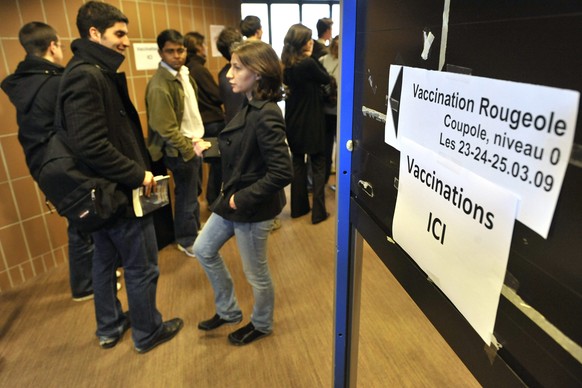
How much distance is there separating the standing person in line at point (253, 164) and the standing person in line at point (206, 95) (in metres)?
1.29

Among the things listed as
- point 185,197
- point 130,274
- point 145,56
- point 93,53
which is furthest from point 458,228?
point 145,56

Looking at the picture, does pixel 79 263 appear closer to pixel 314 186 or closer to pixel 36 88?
pixel 36 88

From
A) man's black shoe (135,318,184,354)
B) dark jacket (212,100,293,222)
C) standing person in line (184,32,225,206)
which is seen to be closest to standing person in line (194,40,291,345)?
dark jacket (212,100,293,222)

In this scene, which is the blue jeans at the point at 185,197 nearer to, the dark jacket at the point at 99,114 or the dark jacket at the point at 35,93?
the dark jacket at the point at 35,93

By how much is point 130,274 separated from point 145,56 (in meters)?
2.05

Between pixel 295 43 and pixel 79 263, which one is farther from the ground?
pixel 295 43

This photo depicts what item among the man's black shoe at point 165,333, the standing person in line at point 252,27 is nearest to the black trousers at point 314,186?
the standing person in line at point 252,27

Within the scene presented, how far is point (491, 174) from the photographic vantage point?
498 millimetres

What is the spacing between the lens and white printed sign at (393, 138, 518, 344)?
503 millimetres

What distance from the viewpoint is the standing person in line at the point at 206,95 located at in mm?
3059

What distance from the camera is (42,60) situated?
6.73 ft

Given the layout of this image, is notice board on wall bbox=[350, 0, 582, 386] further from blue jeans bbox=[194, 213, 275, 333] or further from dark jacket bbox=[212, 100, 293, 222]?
blue jeans bbox=[194, 213, 275, 333]

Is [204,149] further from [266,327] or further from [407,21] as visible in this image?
[407,21]

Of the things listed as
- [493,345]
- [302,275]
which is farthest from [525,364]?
[302,275]
